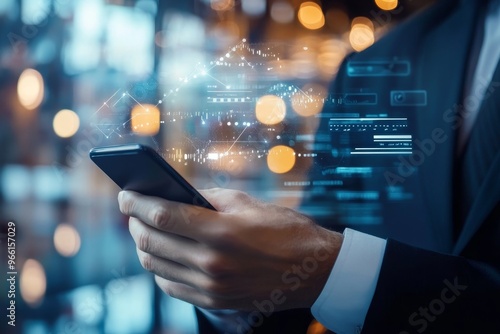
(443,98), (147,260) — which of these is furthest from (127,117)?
(443,98)

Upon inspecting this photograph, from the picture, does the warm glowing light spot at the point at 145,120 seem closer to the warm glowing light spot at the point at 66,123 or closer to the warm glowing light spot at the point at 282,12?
the warm glowing light spot at the point at 66,123

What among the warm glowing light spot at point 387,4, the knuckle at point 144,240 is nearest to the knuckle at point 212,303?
the knuckle at point 144,240


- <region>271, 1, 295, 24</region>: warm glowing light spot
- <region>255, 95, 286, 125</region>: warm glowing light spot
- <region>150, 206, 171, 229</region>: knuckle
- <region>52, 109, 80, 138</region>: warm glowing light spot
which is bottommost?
<region>150, 206, 171, 229</region>: knuckle

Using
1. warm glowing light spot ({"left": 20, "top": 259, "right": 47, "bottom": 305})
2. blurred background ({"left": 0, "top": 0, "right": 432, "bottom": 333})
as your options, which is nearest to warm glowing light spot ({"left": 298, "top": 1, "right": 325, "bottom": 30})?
blurred background ({"left": 0, "top": 0, "right": 432, "bottom": 333})

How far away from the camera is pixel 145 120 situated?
93 cm

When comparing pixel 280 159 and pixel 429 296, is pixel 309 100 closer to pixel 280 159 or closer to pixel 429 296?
pixel 280 159

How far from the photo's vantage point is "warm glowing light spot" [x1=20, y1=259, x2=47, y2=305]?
0.94 metres

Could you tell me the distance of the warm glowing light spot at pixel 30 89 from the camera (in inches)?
37.9

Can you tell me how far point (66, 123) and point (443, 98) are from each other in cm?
67

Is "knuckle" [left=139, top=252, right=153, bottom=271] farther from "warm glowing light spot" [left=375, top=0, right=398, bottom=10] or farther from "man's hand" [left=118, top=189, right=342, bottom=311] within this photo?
"warm glowing light spot" [left=375, top=0, right=398, bottom=10]

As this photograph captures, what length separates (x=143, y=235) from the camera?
0.69m

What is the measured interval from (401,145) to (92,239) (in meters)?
0.58

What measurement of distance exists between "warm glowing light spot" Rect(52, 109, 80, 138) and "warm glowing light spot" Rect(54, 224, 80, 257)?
17 cm

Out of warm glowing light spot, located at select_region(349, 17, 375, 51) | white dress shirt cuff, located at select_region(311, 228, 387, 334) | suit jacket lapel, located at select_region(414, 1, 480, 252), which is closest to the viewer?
white dress shirt cuff, located at select_region(311, 228, 387, 334)
